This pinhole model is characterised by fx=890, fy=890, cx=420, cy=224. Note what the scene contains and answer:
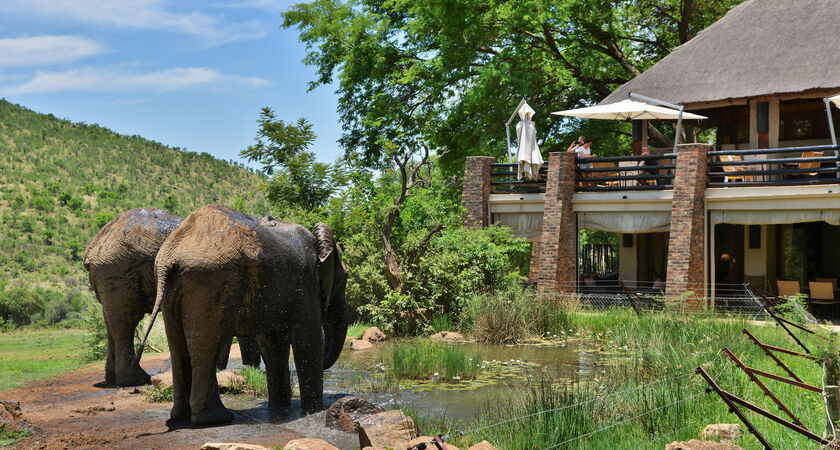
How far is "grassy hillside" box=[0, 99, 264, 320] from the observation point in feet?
146

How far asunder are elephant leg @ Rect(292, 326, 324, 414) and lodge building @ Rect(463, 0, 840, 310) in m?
11.4

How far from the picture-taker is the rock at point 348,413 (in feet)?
28.0

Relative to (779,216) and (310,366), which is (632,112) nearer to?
(779,216)

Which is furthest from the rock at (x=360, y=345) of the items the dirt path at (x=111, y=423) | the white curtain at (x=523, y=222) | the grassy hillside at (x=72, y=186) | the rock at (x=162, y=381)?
the grassy hillside at (x=72, y=186)

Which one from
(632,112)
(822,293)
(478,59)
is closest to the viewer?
(822,293)

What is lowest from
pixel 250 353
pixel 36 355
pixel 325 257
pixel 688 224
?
pixel 36 355

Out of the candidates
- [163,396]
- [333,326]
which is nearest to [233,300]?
[333,326]

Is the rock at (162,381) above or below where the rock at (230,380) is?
above

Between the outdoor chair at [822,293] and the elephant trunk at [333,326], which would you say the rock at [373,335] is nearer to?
the elephant trunk at [333,326]

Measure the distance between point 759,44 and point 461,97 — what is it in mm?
9305

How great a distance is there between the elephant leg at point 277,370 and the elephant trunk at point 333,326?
70 cm

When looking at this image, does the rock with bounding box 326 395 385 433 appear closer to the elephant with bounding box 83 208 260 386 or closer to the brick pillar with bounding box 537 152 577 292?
the elephant with bounding box 83 208 260 386

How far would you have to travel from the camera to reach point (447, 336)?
1678 cm

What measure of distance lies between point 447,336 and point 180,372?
874 cm
